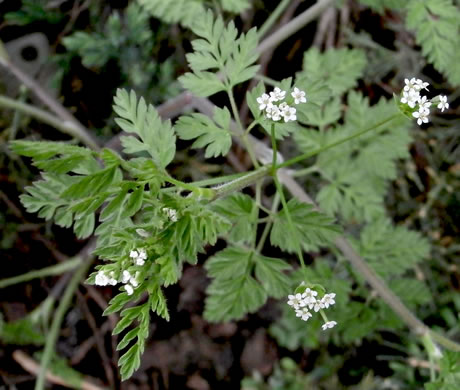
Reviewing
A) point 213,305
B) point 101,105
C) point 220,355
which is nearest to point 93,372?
point 220,355

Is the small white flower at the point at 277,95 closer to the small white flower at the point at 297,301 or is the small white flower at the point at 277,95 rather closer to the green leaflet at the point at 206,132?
the green leaflet at the point at 206,132

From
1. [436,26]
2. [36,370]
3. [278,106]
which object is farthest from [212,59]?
[36,370]

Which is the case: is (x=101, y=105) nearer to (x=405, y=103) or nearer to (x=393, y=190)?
(x=393, y=190)

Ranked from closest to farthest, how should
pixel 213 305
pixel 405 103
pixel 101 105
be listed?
pixel 405 103, pixel 213 305, pixel 101 105

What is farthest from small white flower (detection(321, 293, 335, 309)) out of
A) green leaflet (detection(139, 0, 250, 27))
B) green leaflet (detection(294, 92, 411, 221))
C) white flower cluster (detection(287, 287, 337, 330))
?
green leaflet (detection(139, 0, 250, 27))

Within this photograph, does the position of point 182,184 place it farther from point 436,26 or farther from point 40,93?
point 40,93

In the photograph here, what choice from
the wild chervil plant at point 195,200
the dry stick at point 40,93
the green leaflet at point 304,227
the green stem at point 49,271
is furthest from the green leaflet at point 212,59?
the green stem at point 49,271

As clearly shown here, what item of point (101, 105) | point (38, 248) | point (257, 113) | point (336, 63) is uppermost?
point (257, 113)
